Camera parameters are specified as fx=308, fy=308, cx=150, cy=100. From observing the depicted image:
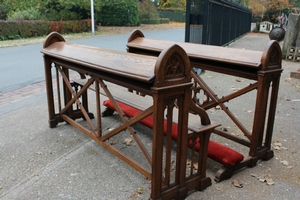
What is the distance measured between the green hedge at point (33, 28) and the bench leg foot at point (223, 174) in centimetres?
1782

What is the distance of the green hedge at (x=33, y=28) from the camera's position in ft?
59.8

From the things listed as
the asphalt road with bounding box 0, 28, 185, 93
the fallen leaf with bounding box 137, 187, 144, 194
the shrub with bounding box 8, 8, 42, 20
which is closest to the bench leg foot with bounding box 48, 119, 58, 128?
the fallen leaf with bounding box 137, 187, 144, 194

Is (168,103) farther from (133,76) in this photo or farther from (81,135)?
(81,135)

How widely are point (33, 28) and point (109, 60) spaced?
60.8ft

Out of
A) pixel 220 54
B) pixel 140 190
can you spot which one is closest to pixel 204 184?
pixel 140 190

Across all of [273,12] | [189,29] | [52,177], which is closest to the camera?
[52,177]

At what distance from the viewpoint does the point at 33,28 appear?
19.9 m

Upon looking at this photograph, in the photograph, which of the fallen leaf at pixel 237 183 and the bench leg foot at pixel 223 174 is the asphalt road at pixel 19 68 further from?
the fallen leaf at pixel 237 183

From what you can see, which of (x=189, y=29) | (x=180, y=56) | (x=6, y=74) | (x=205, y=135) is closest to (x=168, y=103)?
(x=180, y=56)

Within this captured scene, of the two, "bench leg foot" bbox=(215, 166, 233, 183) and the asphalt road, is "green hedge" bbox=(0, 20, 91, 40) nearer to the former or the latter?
the asphalt road

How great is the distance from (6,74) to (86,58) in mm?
6038

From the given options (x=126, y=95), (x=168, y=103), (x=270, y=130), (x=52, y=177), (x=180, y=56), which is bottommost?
(x=52, y=177)

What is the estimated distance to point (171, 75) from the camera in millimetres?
2594

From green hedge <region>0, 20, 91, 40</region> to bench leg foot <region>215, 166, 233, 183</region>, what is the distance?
17819mm
